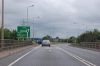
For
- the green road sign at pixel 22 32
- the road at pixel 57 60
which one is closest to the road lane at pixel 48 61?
the road at pixel 57 60

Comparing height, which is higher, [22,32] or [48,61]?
[22,32]

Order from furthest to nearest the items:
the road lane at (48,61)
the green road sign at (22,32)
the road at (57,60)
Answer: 1. the green road sign at (22,32)
2. the road at (57,60)
3. the road lane at (48,61)

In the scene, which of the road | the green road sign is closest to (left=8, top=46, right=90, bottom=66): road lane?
the road

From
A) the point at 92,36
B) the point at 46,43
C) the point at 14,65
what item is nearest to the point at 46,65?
the point at 14,65

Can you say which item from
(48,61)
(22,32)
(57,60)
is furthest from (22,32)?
(48,61)

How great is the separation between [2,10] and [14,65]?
17009mm

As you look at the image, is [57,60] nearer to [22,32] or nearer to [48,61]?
[48,61]

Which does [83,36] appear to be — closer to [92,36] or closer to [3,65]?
[92,36]

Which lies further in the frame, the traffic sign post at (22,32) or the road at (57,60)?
the traffic sign post at (22,32)

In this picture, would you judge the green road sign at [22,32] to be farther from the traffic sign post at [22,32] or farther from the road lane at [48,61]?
the road lane at [48,61]

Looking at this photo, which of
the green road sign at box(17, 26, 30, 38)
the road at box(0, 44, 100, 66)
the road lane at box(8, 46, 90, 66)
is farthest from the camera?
the green road sign at box(17, 26, 30, 38)

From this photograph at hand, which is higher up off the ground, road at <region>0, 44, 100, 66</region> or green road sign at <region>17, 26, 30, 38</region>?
green road sign at <region>17, 26, 30, 38</region>

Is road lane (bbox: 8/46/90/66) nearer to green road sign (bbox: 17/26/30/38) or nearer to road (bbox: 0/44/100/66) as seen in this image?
road (bbox: 0/44/100/66)

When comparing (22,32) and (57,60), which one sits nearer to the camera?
(57,60)
